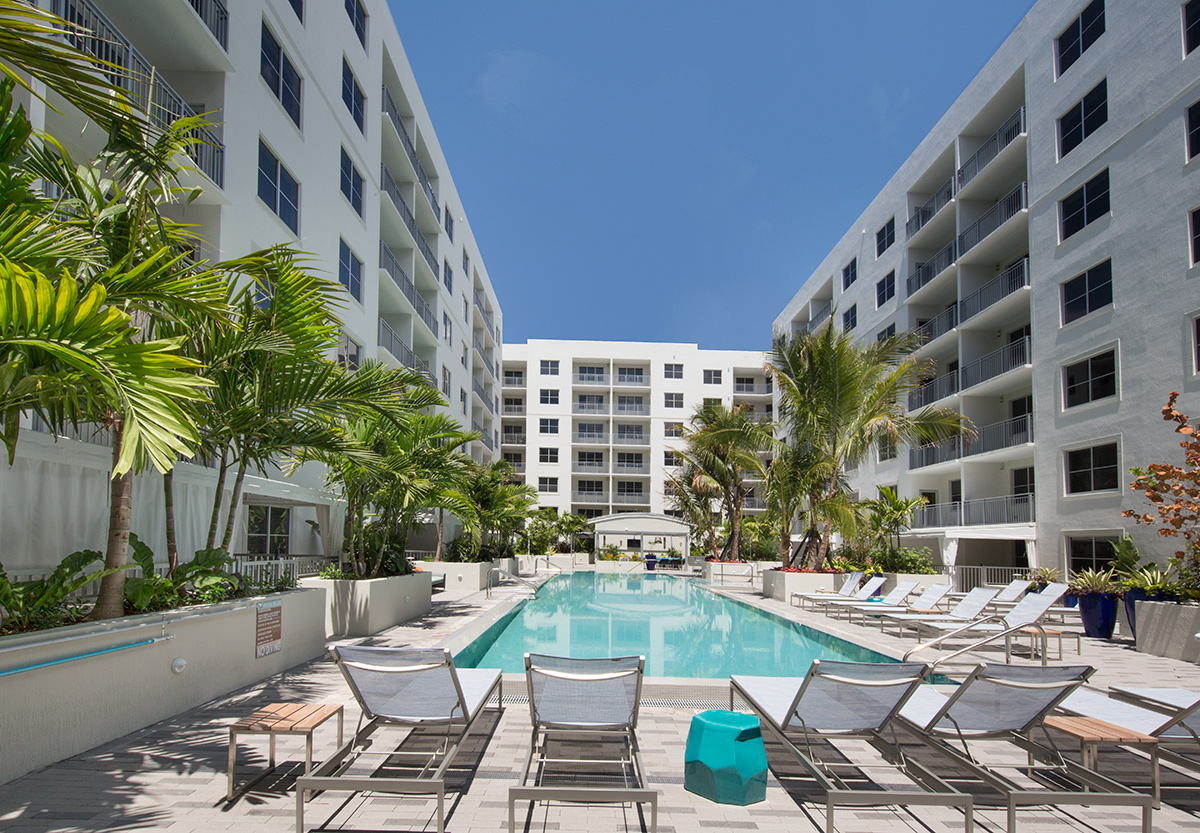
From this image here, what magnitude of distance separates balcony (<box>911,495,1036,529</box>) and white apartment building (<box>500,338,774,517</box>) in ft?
85.0

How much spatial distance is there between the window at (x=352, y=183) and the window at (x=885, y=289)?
2091 centimetres

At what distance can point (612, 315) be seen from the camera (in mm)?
181500

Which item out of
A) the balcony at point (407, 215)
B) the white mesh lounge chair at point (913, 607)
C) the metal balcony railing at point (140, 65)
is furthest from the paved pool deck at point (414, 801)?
the balcony at point (407, 215)

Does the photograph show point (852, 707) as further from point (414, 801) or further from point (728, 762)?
point (414, 801)

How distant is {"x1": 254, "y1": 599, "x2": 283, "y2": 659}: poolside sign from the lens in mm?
7703

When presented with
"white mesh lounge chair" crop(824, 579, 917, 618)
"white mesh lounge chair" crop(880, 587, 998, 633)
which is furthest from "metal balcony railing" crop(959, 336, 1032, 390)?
"white mesh lounge chair" crop(880, 587, 998, 633)

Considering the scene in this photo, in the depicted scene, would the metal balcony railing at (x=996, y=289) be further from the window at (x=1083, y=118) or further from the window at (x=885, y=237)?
the window at (x=885, y=237)

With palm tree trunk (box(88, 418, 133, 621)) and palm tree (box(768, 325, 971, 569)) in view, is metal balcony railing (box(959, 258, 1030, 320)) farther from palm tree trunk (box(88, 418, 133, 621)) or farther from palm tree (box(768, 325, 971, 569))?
palm tree trunk (box(88, 418, 133, 621))

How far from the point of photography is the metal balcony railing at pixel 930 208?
87.8 feet

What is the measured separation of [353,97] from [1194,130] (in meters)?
18.9

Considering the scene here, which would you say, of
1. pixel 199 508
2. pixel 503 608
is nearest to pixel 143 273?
pixel 199 508

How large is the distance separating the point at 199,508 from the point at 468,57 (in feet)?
207

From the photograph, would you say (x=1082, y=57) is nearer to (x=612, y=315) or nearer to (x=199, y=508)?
(x=199, y=508)

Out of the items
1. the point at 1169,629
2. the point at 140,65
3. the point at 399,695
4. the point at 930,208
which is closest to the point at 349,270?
the point at 140,65
